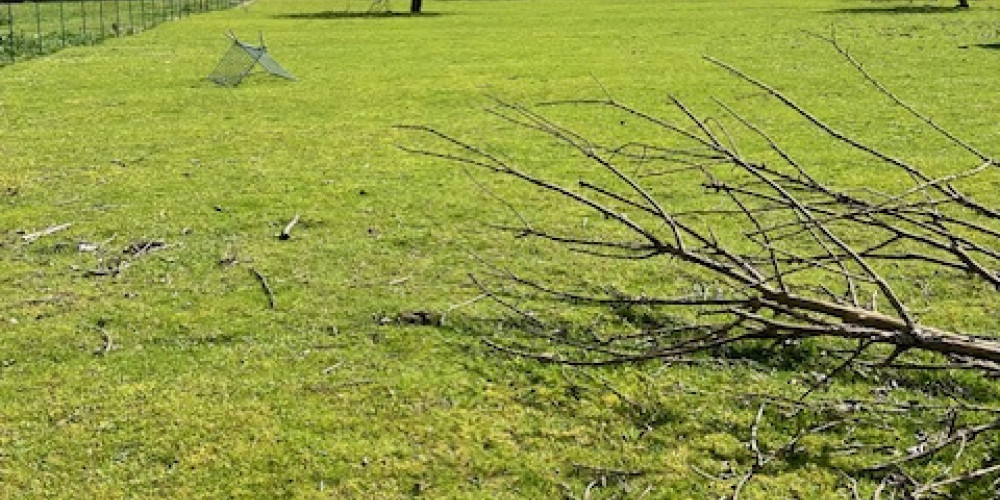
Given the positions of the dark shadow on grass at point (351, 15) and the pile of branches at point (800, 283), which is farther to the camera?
the dark shadow on grass at point (351, 15)

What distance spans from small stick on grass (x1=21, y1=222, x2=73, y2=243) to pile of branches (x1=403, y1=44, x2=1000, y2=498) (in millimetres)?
2914

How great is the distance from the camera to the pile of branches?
1994 millimetres

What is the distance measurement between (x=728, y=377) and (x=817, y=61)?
12.4 metres

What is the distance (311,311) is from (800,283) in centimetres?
234

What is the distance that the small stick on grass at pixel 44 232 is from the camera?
626 centimetres

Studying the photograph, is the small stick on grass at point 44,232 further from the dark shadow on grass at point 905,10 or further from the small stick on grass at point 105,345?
the dark shadow on grass at point 905,10

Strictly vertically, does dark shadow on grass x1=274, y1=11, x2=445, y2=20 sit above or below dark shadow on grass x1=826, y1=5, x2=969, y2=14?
below

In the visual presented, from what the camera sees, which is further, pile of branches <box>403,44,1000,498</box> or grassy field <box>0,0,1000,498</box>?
grassy field <box>0,0,1000,498</box>

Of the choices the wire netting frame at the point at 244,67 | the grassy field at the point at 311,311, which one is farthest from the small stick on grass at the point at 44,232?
the wire netting frame at the point at 244,67

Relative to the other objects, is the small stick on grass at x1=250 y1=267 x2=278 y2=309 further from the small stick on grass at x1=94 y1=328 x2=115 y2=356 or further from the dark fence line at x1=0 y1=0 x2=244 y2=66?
the dark fence line at x1=0 y1=0 x2=244 y2=66

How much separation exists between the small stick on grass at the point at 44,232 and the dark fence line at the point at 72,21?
11.7m

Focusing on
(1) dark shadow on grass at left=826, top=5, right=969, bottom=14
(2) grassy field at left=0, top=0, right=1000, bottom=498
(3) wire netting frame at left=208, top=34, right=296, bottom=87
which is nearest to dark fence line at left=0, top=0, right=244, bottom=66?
(3) wire netting frame at left=208, top=34, right=296, bottom=87

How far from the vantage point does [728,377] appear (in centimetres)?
407

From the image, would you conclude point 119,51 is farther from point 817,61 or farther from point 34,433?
point 34,433
